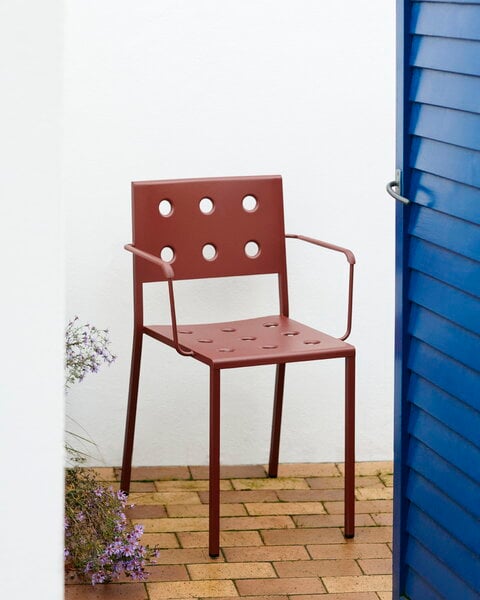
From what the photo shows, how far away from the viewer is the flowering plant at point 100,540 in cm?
297

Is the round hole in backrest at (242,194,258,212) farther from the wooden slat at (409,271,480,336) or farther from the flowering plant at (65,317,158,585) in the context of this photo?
the wooden slat at (409,271,480,336)

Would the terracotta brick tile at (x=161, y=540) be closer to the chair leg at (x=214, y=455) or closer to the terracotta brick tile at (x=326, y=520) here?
the chair leg at (x=214, y=455)

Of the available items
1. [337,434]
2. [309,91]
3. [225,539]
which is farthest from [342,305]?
[225,539]

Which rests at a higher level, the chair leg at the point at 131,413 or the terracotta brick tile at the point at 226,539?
the chair leg at the point at 131,413

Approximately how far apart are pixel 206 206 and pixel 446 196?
1.32 m

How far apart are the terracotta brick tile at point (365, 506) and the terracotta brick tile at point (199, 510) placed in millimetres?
252

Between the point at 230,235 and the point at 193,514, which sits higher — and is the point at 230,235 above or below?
above

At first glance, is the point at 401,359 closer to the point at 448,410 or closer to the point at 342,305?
the point at 448,410

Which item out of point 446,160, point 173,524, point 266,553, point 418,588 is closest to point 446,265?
point 446,160

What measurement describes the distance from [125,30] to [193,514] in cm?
144

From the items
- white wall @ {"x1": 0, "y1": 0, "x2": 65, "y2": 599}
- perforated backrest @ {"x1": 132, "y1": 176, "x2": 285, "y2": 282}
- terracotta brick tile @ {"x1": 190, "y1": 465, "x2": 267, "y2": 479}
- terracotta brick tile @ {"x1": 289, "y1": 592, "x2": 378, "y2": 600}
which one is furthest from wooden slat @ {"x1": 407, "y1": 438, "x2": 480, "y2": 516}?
white wall @ {"x1": 0, "y1": 0, "x2": 65, "y2": 599}

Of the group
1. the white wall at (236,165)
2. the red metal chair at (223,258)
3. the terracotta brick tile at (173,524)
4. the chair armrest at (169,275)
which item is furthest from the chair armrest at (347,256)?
the terracotta brick tile at (173,524)

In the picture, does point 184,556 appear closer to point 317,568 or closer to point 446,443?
point 317,568

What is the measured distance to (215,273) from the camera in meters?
3.61
